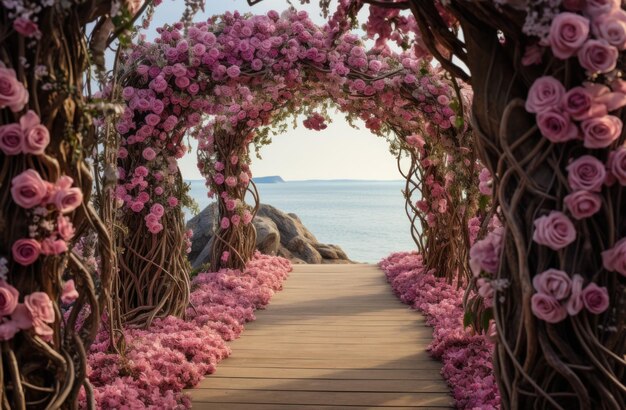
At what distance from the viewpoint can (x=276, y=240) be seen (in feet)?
31.1

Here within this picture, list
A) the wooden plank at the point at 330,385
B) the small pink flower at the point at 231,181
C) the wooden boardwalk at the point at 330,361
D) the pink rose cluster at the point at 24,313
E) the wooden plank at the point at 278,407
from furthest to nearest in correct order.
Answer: the small pink flower at the point at 231,181, the wooden plank at the point at 330,385, the wooden boardwalk at the point at 330,361, the wooden plank at the point at 278,407, the pink rose cluster at the point at 24,313

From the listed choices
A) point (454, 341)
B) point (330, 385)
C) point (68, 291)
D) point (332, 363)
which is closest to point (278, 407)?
point (330, 385)

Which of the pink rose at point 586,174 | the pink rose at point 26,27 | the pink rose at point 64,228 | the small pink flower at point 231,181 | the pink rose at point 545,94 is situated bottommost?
the small pink flower at point 231,181

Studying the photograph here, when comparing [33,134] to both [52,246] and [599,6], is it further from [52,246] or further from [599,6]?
[599,6]

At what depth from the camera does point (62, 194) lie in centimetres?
174

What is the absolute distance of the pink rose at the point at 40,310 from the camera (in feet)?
5.77

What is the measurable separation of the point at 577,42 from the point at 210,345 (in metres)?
3.02

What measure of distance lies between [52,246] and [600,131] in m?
1.57

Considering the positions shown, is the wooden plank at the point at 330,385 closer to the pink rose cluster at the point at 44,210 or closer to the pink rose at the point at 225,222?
the pink rose cluster at the point at 44,210

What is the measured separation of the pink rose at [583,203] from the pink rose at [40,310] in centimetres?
152

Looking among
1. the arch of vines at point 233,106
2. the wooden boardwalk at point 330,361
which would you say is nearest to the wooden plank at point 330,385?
the wooden boardwalk at point 330,361

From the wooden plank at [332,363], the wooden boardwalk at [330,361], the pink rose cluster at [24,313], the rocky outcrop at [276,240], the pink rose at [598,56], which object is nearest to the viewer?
the pink rose at [598,56]

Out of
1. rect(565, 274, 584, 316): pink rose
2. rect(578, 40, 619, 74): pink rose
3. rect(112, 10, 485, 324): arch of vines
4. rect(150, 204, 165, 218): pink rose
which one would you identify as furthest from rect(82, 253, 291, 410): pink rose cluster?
rect(578, 40, 619, 74): pink rose

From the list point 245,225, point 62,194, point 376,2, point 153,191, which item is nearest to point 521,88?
point 376,2
